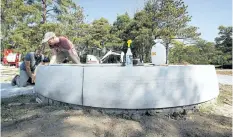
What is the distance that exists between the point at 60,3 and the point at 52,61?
574 inches

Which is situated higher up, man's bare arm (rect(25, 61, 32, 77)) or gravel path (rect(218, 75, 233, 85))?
man's bare arm (rect(25, 61, 32, 77))

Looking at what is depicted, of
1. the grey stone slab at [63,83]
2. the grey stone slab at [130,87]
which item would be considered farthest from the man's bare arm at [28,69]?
the grey stone slab at [130,87]

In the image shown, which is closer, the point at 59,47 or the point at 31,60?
the point at 59,47

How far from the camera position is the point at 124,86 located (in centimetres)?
254

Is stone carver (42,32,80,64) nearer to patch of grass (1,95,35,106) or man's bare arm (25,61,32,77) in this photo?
man's bare arm (25,61,32,77)

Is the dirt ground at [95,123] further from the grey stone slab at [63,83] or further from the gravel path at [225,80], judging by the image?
the gravel path at [225,80]

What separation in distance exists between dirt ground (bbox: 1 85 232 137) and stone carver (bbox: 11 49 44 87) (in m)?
1.55

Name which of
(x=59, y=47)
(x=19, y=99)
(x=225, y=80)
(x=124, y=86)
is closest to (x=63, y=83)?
(x=124, y=86)

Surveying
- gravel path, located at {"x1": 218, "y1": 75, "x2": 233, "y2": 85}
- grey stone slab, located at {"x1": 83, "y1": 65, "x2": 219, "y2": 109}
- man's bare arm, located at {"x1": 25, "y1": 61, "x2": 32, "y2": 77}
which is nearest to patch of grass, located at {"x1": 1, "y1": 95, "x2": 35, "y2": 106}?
man's bare arm, located at {"x1": 25, "y1": 61, "x2": 32, "y2": 77}

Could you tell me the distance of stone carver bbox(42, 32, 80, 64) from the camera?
3998 mm

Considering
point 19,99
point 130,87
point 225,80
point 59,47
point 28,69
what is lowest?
point 225,80

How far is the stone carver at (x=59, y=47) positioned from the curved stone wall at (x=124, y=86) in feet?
4.28

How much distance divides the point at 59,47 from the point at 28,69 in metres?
0.82

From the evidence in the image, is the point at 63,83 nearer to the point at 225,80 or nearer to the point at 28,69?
the point at 28,69
